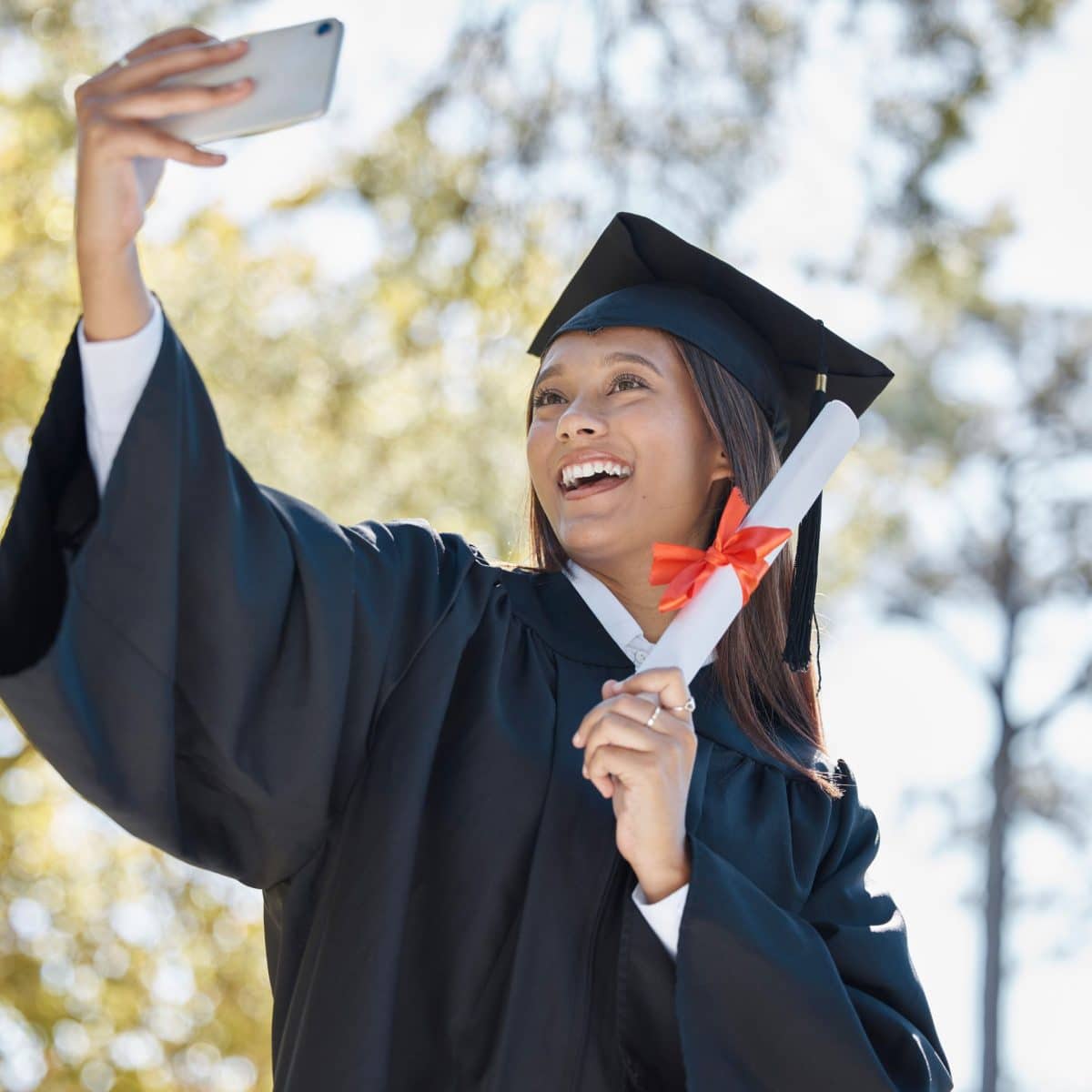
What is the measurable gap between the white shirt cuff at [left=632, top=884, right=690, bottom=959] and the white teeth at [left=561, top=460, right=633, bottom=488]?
77 centimetres

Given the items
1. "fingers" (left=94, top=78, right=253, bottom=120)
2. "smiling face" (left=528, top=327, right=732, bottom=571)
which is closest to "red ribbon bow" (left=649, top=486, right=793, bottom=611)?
"smiling face" (left=528, top=327, right=732, bottom=571)

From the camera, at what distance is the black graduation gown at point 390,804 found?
2086mm

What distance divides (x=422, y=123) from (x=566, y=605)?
14.1 ft

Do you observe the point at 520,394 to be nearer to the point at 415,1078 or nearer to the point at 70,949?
the point at 70,949

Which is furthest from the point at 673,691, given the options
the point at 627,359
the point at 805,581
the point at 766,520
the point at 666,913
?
the point at 627,359

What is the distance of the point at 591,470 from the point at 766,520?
356mm

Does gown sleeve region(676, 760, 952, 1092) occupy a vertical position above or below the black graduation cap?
below

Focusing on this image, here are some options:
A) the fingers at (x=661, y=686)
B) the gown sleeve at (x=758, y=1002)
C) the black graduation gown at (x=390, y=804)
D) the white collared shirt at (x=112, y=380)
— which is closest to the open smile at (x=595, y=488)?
the black graduation gown at (x=390, y=804)

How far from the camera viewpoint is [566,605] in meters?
2.81

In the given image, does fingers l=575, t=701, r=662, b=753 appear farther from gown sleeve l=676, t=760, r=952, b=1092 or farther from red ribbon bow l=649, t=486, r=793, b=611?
red ribbon bow l=649, t=486, r=793, b=611

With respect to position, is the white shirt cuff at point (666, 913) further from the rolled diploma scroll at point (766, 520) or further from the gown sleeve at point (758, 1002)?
the rolled diploma scroll at point (766, 520)

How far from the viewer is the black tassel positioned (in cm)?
292

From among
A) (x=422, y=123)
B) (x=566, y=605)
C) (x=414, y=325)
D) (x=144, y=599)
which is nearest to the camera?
(x=144, y=599)

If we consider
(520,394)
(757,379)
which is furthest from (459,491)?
(757,379)
